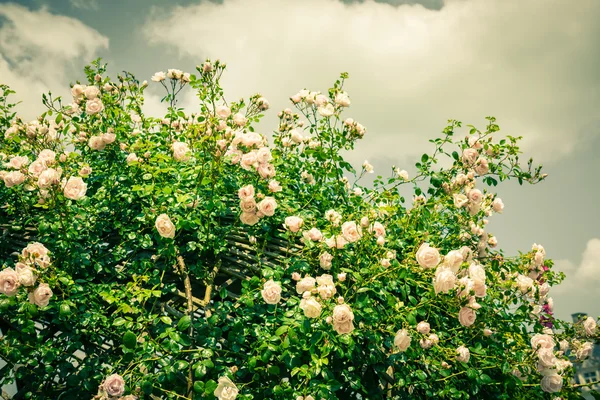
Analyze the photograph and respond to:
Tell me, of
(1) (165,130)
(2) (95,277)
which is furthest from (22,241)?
(1) (165,130)

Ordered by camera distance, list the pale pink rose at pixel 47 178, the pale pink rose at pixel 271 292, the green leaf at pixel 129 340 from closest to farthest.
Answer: the green leaf at pixel 129 340, the pale pink rose at pixel 271 292, the pale pink rose at pixel 47 178

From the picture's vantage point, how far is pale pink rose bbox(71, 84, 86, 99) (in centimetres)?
303

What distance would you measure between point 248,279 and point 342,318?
70cm

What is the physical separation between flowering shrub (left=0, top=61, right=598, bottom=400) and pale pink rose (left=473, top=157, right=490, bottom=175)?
15 millimetres

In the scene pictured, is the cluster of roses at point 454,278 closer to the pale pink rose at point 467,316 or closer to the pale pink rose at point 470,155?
the pale pink rose at point 467,316

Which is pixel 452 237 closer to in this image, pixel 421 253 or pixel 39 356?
pixel 421 253

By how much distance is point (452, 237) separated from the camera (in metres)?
3.37

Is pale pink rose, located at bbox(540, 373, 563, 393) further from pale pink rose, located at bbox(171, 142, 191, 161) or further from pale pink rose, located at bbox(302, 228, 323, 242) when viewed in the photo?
pale pink rose, located at bbox(171, 142, 191, 161)

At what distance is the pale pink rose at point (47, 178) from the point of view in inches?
93.4

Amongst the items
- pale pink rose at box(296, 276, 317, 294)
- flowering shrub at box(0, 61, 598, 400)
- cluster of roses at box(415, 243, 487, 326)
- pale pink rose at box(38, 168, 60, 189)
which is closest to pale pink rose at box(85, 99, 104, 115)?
flowering shrub at box(0, 61, 598, 400)

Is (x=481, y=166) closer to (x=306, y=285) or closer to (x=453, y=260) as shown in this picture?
(x=453, y=260)

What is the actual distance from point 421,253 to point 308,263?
750 millimetres

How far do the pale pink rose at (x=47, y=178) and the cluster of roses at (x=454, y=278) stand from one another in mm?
1963

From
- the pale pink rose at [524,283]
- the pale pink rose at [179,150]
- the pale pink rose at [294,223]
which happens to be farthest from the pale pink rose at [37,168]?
the pale pink rose at [524,283]
